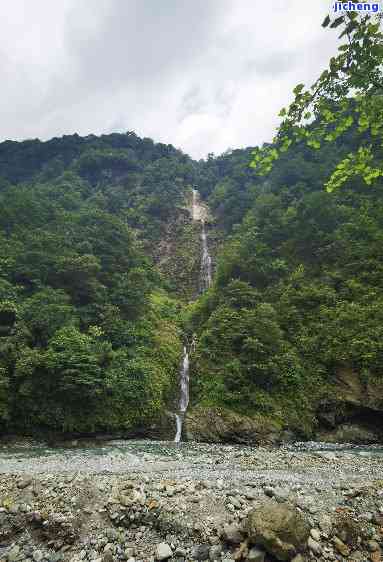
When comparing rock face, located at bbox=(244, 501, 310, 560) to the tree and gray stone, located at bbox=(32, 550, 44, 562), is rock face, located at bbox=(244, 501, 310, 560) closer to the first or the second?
gray stone, located at bbox=(32, 550, 44, 562)

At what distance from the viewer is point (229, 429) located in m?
13.4

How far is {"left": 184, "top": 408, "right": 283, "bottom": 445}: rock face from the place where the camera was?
1305 cm

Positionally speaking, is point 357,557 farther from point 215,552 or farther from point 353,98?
point 353,98

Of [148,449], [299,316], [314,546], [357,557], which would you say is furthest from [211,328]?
[357,557]

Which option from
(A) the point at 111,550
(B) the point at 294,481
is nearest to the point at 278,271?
(B) the point at 294,481

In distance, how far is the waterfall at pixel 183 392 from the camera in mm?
14530

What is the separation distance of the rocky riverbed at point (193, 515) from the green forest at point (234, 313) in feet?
14.4

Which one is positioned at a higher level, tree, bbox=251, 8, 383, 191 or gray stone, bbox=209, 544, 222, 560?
tree, bbox=251, 8, 383, 191

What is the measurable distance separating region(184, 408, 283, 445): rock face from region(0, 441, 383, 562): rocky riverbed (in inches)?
144

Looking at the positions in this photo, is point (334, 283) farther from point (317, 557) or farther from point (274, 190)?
point (274, 190)

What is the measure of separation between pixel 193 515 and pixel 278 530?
74.8 inches

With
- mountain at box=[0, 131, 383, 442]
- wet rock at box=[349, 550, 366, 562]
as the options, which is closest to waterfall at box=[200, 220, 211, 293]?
mountain at box=[0, 131, 383, 442]

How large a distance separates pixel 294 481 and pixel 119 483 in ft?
15.6

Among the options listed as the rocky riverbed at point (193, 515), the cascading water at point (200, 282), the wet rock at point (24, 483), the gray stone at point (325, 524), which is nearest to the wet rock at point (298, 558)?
the rocky riverbed at point (193, 515)
